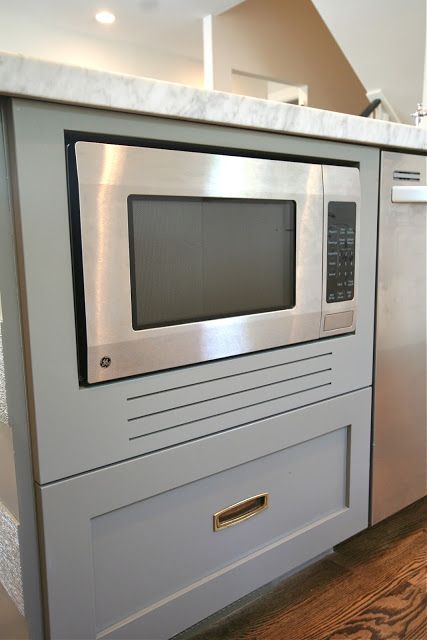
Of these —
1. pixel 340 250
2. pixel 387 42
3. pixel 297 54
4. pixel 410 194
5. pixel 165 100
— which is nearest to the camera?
pixel 165 100

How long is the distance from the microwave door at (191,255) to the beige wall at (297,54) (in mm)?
4092

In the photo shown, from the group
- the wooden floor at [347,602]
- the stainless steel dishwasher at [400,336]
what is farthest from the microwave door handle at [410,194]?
the wooden floor at [347,602]

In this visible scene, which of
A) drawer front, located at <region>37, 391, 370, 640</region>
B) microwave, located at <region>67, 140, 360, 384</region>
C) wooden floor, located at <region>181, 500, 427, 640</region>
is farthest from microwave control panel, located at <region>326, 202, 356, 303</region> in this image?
wooden floor, located at <region>181, 500, 427, 640</region>

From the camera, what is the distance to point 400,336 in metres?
1.10

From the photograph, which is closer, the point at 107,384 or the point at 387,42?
the point at 107,384

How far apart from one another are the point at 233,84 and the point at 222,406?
4845 millimetres

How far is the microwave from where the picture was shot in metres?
0.64

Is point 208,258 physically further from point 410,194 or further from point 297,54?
point 297,54

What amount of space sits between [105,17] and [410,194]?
13.9 ft

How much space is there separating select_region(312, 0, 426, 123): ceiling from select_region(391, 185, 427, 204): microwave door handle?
182 cm

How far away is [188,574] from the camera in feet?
2.65

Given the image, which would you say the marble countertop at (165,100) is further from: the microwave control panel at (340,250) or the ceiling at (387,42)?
the ceiling at (387,42)

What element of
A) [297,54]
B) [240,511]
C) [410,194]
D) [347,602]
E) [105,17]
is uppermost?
[105,17]

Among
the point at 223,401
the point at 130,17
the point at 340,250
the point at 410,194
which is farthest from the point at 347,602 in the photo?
the point at 130,17
